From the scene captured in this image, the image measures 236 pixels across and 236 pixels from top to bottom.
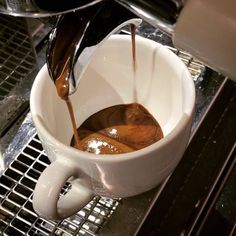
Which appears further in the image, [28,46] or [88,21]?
[28,46]

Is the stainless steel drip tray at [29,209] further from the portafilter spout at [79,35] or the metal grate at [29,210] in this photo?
the portafilter spout at [79,35]

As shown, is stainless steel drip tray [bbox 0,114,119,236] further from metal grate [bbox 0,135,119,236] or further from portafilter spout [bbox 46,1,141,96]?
portafilter spout [bbox 46,1,141,96]

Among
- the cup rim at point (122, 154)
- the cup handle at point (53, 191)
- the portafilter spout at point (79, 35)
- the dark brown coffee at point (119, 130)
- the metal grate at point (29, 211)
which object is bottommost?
the metal grate at point (29, 211)

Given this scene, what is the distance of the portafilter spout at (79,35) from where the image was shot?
33 cm

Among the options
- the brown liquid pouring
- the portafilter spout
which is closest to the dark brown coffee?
the brown liquid pouring

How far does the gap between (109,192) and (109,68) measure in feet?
0.43

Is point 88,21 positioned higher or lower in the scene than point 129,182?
higher

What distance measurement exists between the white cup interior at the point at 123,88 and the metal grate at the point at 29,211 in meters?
0.05

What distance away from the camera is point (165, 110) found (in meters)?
0.47

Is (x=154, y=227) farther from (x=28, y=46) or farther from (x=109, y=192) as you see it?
(x=28, y=46)

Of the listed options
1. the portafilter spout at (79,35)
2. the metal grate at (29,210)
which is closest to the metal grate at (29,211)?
the metal grate at (29,210)

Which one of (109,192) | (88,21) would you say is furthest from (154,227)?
(88,21)

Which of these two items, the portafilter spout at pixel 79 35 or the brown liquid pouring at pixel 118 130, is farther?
the brown liquid pouring at pixel 118 130

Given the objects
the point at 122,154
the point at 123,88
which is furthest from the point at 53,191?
the point at 123,88
